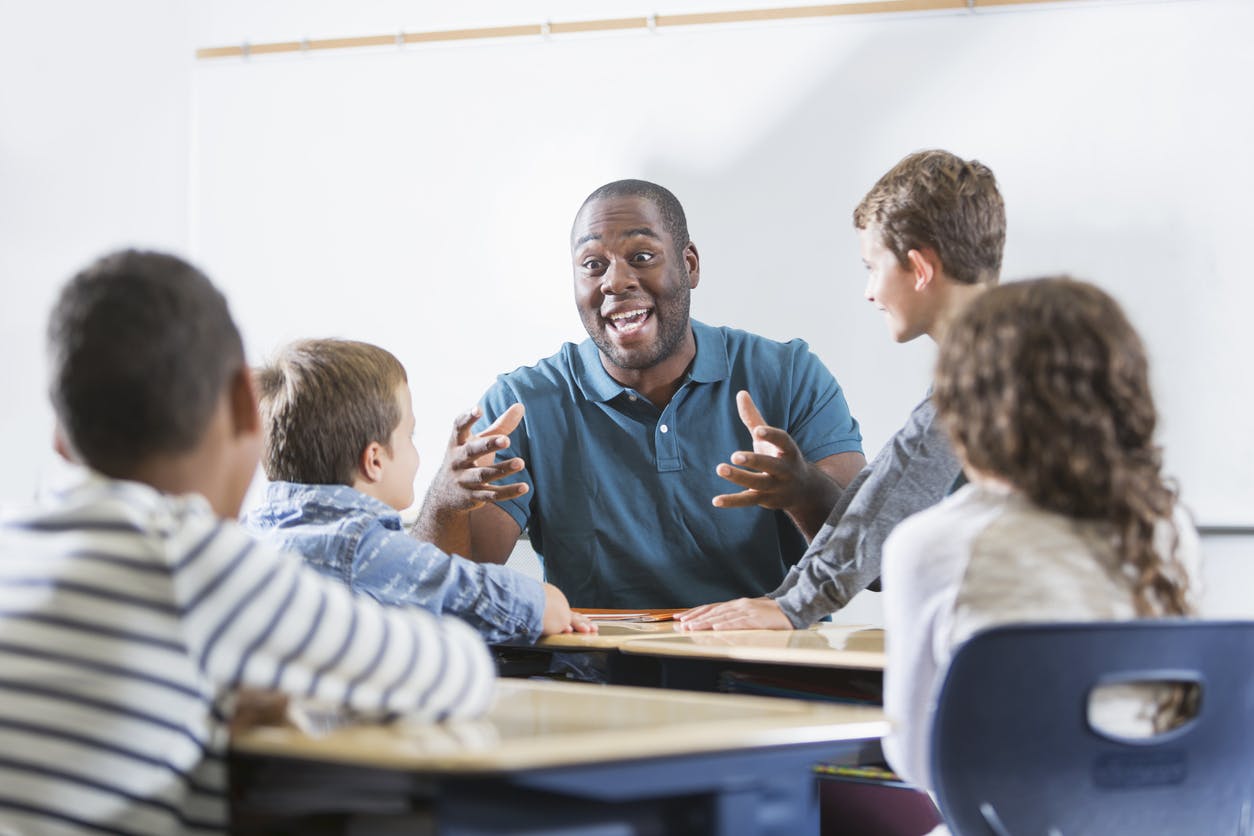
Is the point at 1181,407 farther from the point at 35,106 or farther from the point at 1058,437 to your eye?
the point at 35,106

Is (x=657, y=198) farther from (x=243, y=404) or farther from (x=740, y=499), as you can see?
(x=243, y=404)

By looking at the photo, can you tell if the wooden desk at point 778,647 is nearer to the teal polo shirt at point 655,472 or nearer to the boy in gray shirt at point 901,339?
the boy in gray shirt at point 901,339

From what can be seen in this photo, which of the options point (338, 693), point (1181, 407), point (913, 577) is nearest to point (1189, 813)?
point (913, 577)

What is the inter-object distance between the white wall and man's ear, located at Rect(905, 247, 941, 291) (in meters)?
2.25

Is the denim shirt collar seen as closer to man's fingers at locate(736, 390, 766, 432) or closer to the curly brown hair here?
man's fingers at locate(736, 390, 766, 432)

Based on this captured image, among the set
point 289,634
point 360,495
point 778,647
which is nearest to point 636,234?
point 360,495

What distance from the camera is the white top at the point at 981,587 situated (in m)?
1.23

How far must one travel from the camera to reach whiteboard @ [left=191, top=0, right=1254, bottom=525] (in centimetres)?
320

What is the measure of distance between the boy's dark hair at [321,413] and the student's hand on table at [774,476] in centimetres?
62

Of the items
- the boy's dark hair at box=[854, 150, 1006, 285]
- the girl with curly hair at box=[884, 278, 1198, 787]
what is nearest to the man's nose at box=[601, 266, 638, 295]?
the boy's dark hair at box=[854, 150, 1006, 285]

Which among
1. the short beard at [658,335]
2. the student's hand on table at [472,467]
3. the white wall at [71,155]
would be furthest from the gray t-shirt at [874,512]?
the white wall at [71,155]

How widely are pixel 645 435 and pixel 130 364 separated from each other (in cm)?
178

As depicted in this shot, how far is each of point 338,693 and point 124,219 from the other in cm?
317

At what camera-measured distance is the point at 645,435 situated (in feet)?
9.16
